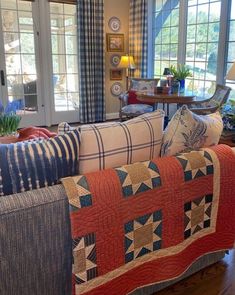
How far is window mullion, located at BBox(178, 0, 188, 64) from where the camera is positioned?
5121mm

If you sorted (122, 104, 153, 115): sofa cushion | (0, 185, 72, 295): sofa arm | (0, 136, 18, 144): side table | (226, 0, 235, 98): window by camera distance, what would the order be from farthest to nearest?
(122, 104, 153, 115): sofa cushion, (226, 0, 235, 98): window, (0, 136, 18, 144): side table, (0, 185, 72, 295): sofa arm

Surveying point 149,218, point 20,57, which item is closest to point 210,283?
point 149,218

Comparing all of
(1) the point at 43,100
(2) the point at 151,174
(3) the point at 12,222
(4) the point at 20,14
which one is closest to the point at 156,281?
(2) the point at 151,174

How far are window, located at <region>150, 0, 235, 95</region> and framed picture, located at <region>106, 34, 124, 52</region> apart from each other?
0.66 meters

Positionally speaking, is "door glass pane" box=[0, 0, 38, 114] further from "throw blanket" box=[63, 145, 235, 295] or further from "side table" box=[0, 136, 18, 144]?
"throw blanket" box=[63, 145, 235, 295]

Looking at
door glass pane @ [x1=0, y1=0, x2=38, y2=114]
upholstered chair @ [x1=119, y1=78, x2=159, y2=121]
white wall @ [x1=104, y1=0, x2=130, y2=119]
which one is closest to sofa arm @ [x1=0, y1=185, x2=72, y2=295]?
upholstered chair @ [x1=119, y1=78, x2=159, y2=121]

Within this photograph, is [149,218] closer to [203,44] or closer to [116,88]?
[203,44]

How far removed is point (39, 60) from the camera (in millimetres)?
5309

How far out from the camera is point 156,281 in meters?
1.50

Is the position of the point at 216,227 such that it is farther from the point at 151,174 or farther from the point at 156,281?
the point at 151,174

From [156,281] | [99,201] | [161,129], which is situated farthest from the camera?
[161,129]

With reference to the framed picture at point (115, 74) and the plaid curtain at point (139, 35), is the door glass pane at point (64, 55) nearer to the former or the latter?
Result: the framed picture at point (115, 74)

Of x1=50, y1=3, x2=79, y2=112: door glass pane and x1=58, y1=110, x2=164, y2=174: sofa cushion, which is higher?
x1=50, y1=3, x2=79, y2=112: door glass pane

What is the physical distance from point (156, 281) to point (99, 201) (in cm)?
60
